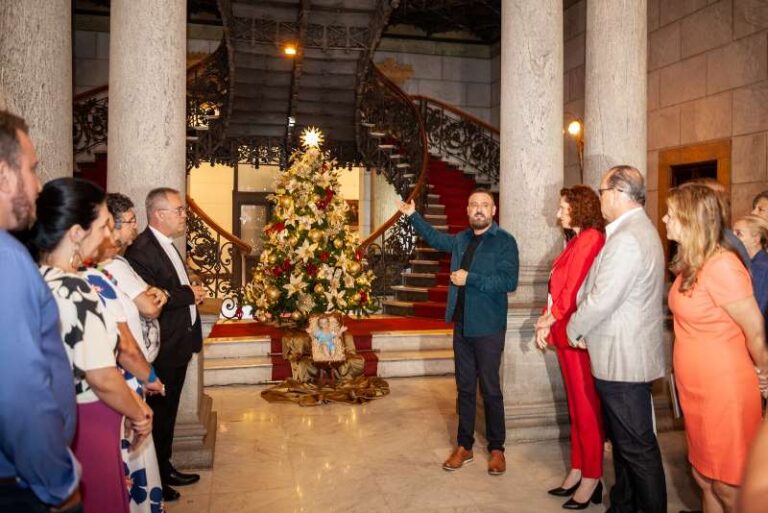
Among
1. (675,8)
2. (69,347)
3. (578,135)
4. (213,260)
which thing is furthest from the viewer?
(578,135)

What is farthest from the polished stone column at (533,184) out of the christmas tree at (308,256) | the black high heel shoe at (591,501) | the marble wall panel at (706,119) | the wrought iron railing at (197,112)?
the wrought iron railing at (197,112)

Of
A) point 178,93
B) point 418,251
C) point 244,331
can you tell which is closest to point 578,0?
point 418,251

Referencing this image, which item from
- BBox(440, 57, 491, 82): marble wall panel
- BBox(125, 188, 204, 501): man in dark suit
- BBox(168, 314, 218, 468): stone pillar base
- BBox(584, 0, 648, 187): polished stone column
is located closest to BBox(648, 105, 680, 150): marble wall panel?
BBox(584, 0, 648, 187): polished stone column

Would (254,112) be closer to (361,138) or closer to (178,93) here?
(361,138)

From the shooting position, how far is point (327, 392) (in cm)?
604

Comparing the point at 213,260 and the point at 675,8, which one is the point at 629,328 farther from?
the point at 675,8

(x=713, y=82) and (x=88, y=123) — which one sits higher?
(x=713, y=82)

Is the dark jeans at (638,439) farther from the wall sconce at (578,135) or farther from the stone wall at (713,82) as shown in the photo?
the stone wall at (713,82)

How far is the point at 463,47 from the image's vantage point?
48.9 ft

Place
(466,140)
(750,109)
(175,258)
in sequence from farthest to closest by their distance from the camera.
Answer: (466,140), (750,109), (175,258)

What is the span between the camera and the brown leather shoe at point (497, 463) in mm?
4105

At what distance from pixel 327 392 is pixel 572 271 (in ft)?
10.5

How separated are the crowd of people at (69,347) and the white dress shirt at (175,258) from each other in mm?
153

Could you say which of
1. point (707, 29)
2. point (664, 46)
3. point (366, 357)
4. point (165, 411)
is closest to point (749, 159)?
point (707, 29)
